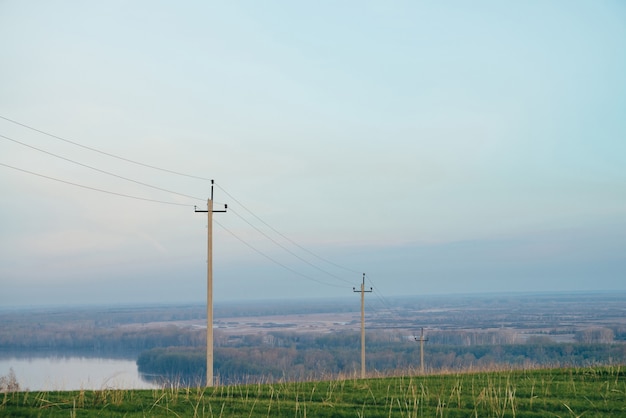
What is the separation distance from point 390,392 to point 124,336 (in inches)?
3921

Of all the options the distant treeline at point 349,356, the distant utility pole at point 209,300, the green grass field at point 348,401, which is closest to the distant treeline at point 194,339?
the distant treeline at point 349,356

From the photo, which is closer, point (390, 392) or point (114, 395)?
point (114, 395)

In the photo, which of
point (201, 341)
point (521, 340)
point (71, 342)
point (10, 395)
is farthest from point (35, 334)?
point (10, 395)

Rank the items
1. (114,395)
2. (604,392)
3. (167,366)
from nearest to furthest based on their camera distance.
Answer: (114,395) < (604,392) < (167,366)

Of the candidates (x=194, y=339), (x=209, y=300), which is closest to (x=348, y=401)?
(x=209, y=300)

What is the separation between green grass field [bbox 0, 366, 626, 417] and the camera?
12859 mm

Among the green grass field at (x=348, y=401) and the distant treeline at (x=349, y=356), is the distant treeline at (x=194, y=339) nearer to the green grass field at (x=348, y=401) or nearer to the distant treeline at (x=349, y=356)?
the distant treeline at (x=349, y=356)

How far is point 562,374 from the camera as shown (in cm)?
1961

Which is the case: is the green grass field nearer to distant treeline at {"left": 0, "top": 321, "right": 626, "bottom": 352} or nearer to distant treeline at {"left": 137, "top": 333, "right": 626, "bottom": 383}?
distant treeline at {"left": 137, "top": 333, "right": 626, "bottom": 383}

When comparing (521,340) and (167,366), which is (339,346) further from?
(167,366)

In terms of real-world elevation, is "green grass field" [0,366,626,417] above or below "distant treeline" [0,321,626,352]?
above

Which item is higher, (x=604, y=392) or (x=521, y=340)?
(x=604, y=392)

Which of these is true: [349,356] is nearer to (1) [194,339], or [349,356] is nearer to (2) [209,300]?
(1) [194,339]

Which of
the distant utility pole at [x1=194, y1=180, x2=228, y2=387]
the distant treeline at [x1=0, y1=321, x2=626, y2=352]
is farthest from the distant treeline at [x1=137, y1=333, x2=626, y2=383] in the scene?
the distant utility pole at [x1=194, y1=180, x2=228, y2=387]
